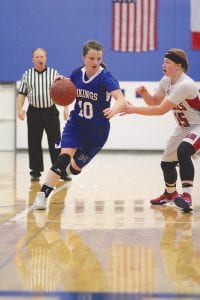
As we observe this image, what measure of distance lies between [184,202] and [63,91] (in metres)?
1.51

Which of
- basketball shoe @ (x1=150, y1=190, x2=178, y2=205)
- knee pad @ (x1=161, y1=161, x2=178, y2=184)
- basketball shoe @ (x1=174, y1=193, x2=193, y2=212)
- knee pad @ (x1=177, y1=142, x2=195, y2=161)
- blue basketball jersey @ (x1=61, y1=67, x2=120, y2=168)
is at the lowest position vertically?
basketball shoe @ (x1=150, y1=190, x2=178, y2=205)

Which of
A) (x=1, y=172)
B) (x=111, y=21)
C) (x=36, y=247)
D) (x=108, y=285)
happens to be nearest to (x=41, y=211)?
(x=36, y=247)

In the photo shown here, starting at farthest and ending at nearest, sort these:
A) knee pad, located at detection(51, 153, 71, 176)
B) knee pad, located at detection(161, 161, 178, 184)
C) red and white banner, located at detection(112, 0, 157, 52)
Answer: red and white banner, located at detection(112, 0, 157, 52) → knee pad, located at detection(161, 161, 178, 184) → knee pad, located at detection(51, 153, 71, 176)

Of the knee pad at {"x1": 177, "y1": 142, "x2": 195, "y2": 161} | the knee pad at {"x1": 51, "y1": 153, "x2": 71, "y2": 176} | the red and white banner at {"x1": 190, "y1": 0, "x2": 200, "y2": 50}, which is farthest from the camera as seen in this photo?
the red and white banner at {"x1": 190, "y1": 0, "x2": 200, "y2": 50}

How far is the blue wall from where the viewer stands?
1619cm

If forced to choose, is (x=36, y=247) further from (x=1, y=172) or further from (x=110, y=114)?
(x=1, y=172)

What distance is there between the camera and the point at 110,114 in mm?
5359

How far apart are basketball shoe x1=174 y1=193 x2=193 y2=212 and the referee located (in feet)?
10.6

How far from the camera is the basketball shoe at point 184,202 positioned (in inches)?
236

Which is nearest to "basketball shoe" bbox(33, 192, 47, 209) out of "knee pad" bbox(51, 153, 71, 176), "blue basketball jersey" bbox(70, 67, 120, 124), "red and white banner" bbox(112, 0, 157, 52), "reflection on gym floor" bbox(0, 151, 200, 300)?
"reflection on gym floor" bbox(0, 151, 200, 300)

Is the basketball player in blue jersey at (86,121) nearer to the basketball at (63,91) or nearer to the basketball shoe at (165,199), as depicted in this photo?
the basketball at (63,91)

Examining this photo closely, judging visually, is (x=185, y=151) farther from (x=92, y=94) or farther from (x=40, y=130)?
(x=40, y=130)

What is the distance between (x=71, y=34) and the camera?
1641 centimetres

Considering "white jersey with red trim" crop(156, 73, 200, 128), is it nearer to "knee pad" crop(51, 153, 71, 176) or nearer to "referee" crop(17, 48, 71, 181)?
"knee pad" crop(51, 153, 71, 176)
